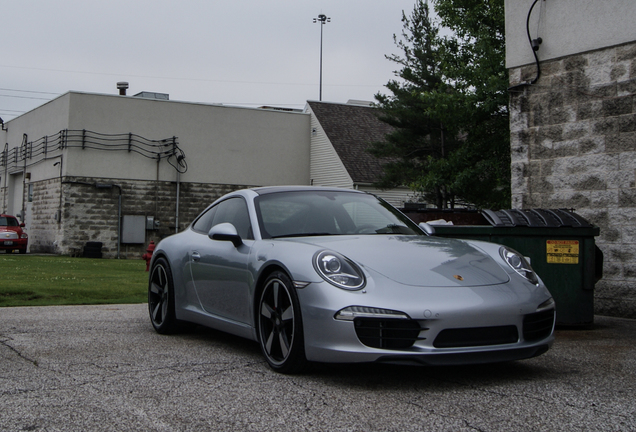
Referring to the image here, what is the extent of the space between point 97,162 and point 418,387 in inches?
1070

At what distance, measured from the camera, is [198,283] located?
6.21 meters

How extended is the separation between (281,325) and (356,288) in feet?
2.27

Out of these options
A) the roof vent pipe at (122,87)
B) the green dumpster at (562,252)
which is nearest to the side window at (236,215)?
the green dumpster at (562,252)

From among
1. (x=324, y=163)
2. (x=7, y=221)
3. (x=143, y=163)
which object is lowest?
(x=7, y=221)

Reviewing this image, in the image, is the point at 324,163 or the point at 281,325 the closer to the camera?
the point at 281,325

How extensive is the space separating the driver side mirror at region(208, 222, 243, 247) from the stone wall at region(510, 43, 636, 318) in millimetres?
5698

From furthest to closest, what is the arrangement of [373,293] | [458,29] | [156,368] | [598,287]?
[458,29] < [598,287] < [156,368] < [373,293]

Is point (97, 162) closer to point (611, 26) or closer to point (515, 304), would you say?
point (611, 26)

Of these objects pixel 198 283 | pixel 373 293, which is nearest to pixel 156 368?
pixel 198 283

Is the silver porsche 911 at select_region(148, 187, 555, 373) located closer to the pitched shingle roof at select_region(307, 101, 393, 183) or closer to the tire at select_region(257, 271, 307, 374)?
the tire at select_region(257, 271, 307, 374)

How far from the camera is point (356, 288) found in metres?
4.46

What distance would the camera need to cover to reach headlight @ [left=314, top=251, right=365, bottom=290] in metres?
4.51

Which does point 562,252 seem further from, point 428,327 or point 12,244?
point 12,244

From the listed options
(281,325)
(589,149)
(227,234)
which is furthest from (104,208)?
(281,325)
